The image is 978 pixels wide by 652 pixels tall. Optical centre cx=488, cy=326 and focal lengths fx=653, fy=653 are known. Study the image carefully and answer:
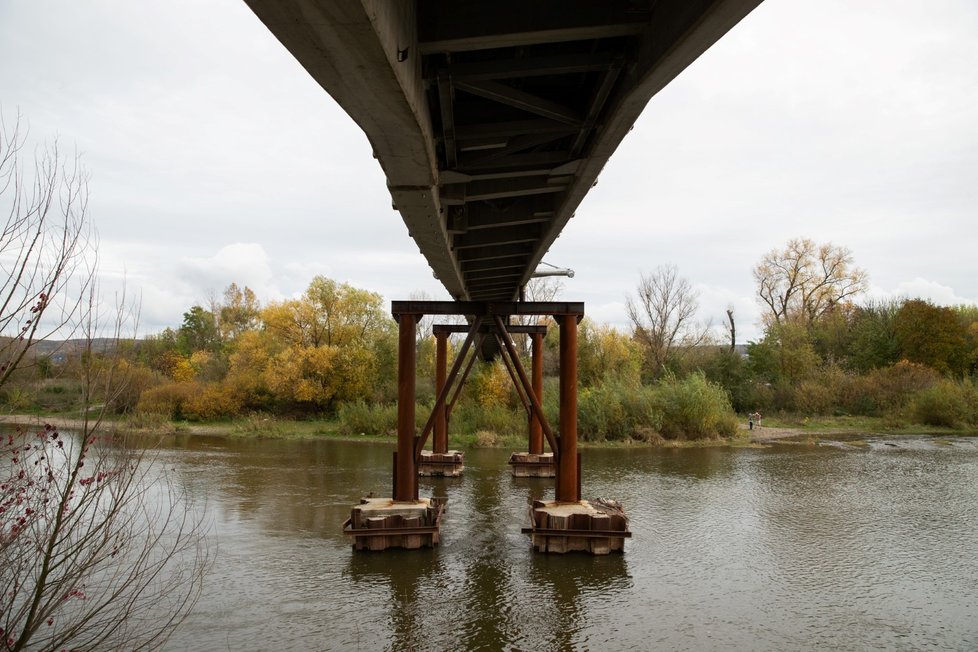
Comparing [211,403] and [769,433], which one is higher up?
[211,403]

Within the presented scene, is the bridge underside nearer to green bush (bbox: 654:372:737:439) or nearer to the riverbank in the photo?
the riverbank

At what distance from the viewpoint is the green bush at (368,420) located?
2391 cm

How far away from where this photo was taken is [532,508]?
29.3 ft

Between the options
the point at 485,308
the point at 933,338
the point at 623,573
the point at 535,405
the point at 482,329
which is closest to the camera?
the point at 623,573

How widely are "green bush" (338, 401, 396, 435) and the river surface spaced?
32.9 feet

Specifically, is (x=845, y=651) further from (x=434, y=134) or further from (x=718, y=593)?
(x=434, y=134)

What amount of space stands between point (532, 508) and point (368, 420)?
1604 centimetres

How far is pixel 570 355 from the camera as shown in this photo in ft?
29.7

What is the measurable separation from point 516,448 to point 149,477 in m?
10.5

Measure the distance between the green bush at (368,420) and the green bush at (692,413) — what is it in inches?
375

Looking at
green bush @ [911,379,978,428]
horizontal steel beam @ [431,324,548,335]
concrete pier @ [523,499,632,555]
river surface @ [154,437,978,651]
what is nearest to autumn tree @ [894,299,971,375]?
green bush @ [911,379,978,428]

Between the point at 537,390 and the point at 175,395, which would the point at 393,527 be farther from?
the point at 175,395

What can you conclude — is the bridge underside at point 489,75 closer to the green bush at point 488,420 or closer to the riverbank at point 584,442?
the riverbank at point 584,442

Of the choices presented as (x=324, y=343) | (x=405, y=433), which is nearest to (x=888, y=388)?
(x=324, y=343)
